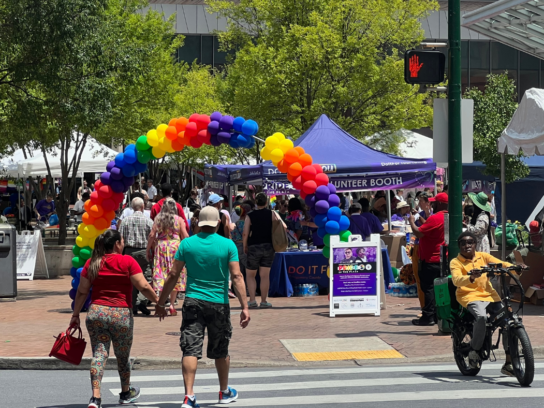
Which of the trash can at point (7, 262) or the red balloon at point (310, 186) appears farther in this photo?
the trash can at point (7, 262)

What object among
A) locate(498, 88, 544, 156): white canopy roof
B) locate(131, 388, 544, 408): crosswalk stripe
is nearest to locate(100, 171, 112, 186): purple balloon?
locate(498, 88, 544, 156): white canopy roof

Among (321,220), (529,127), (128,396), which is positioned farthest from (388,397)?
(529,127)

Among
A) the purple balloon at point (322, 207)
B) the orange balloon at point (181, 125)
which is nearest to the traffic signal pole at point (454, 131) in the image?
the purple balloon at point (322, 207)

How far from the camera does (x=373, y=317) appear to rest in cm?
1305

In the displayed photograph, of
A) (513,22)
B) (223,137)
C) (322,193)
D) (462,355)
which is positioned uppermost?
(513,22)

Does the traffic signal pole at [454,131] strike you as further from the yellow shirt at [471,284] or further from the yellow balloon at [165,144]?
the yellow balloon at [165,144]

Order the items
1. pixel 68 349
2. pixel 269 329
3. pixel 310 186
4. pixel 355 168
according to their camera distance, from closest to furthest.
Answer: pixel 68 349 → pixel 269 329 → pixel 310 186 → pixel 355 168

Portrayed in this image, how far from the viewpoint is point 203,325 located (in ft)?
23.3

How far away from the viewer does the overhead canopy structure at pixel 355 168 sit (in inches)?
639

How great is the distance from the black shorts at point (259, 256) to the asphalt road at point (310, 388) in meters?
4.95

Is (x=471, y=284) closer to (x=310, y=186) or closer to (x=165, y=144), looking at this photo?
(x=310, y=186)

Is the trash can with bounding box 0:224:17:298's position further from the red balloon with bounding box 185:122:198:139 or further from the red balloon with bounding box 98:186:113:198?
the red balloon with bounding box 185:122:198:139

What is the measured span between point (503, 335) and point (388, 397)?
54.2 inches

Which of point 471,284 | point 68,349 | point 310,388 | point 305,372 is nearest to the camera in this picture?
point 68,349
